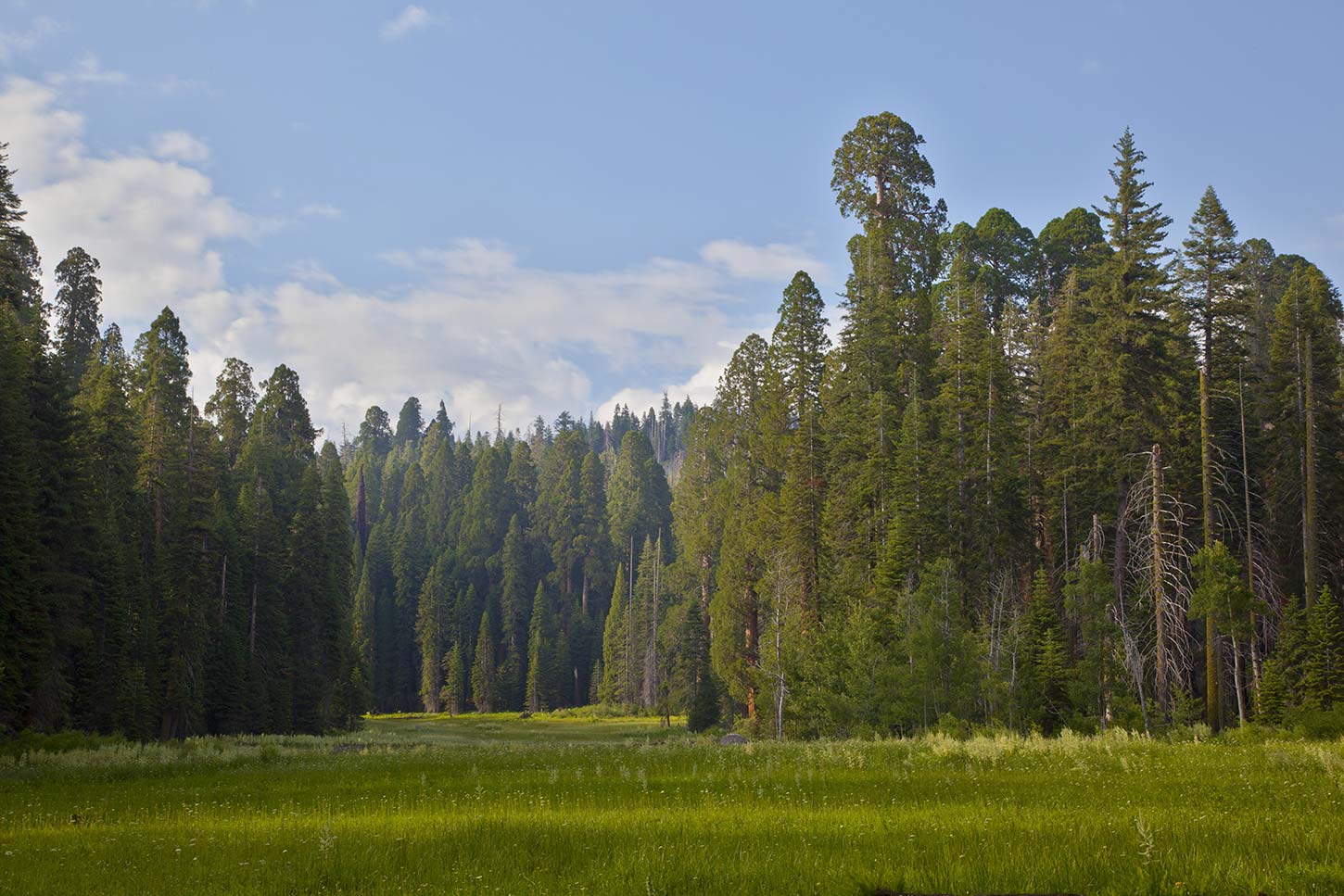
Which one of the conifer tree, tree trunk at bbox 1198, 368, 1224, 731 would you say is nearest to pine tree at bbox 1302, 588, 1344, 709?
tree trunk at bbox 1198, 368, 1224, 731

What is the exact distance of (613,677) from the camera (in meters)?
94.9

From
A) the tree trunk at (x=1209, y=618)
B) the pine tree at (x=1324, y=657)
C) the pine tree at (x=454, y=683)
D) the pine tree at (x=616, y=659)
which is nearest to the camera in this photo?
the pine tree at (x=1324, y=657)

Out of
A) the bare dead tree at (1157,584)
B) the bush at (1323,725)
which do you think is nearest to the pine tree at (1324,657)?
the bush at (1323,725)

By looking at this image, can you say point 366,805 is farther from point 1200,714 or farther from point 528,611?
point 528,611

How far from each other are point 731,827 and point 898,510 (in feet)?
110

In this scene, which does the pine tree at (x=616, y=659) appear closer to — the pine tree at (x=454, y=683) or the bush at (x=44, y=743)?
the pine tree at (x=454, y=683)

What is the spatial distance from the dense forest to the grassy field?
15378 mm

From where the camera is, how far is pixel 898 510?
43344mm

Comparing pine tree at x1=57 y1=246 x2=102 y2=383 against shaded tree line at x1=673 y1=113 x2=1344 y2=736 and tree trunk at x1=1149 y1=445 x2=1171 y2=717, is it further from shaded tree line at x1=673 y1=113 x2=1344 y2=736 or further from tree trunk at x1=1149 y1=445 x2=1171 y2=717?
tree trunk at x1=1149 y1=445 x2=1171 y2=717

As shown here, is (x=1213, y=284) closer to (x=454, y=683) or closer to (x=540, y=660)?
(x=540, y=660)

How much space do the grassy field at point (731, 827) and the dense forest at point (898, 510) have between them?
15.4 metres

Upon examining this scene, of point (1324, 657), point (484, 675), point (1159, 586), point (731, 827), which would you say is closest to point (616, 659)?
point (484, 675)

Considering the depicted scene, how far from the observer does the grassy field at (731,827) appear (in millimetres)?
8414

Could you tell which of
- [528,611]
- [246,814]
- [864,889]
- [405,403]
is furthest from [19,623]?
[405,403]
